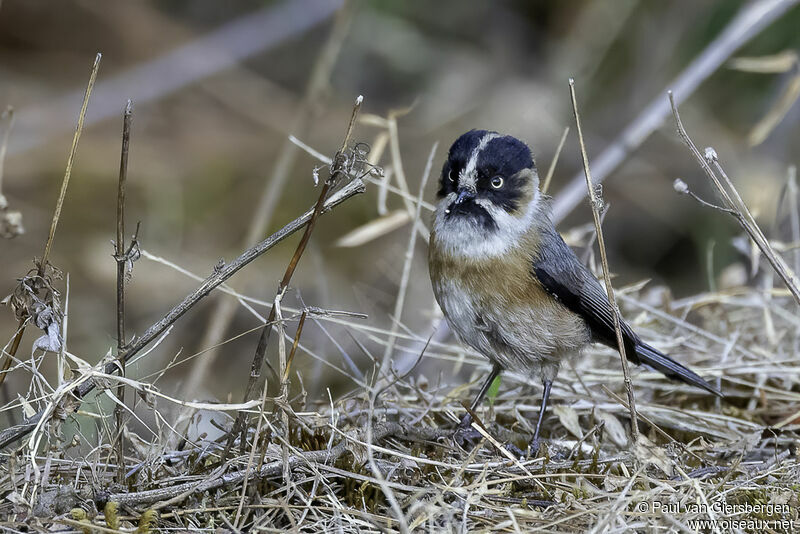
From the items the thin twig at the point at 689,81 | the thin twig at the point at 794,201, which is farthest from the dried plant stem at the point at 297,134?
the thin twig at the point at 794,201

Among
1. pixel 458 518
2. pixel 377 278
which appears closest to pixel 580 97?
pixel 377 278

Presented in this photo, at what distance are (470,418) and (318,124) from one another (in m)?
5.60

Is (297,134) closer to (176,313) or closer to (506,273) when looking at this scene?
(506,273)

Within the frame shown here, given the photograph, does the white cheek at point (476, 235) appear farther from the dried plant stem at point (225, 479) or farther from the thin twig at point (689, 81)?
the thin twig at point (689, 81)

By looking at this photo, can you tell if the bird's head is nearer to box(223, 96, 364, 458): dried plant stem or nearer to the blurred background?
box(223, 96, 364, 458): dried plant stem

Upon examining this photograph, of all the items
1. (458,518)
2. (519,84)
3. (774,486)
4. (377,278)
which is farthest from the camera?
(519,84)

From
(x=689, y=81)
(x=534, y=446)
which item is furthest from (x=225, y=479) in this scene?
(x=689, y=81)

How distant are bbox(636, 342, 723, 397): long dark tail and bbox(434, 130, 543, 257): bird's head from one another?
789 millimetres

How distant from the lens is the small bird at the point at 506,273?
3.53 m

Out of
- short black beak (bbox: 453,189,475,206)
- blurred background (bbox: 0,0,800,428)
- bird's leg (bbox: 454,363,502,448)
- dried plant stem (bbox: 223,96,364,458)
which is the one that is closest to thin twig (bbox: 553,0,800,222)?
blurred background (bbox: 0,0,800,428)

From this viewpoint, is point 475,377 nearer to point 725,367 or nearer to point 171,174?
point 725,367

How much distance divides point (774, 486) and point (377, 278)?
4.97 meters

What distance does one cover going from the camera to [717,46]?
551 centimetres

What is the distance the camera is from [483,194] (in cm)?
354
